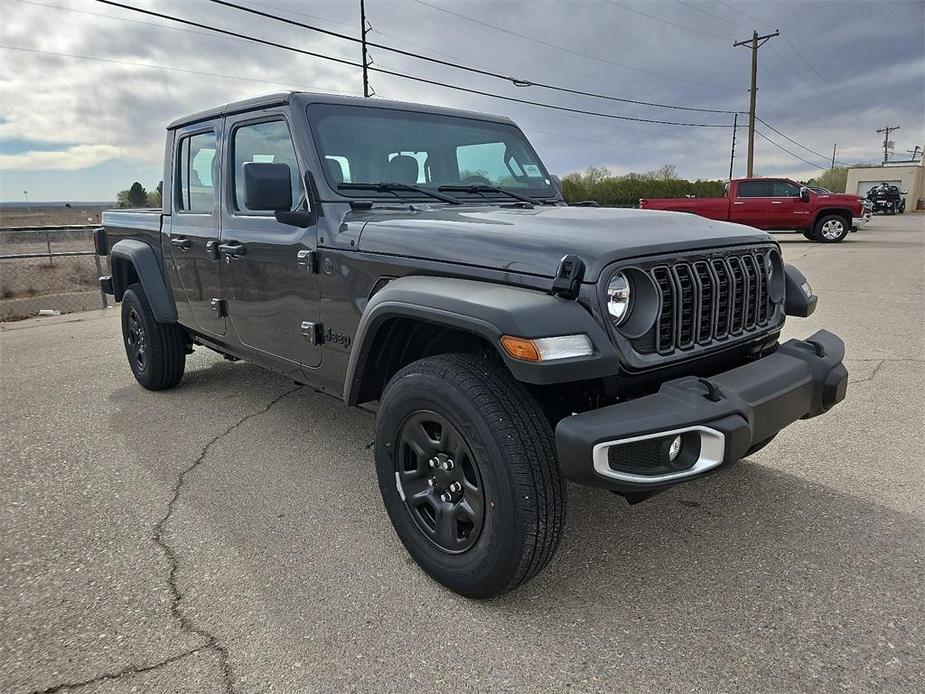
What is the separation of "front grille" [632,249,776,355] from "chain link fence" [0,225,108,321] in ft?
22.7

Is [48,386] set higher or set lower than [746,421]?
lower

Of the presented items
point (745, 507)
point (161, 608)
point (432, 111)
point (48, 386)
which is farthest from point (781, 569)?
point (48, 386)

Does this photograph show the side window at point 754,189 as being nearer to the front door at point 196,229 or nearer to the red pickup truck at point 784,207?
the red pickup truck at point 784,207

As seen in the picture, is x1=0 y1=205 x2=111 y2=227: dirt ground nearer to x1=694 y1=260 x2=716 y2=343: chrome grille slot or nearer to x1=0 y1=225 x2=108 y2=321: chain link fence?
x1=0 y1=225 x2=108 y2=321: chain link fence

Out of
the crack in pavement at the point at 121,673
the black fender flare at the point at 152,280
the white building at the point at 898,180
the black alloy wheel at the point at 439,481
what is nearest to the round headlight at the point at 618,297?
the black alloy wheel at the point at 439,481

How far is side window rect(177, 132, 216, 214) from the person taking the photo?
3.98 m

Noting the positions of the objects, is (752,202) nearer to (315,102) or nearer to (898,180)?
(315,102)

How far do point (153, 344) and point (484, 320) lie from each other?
11.9 ft

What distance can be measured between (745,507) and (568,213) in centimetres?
160

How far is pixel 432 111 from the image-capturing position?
3682 millimetres

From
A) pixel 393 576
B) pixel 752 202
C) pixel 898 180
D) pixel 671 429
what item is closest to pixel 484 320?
pixel 671 429

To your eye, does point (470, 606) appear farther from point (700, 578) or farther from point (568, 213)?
point (568, 213)

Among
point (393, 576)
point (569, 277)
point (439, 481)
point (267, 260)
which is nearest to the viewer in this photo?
point (569, 277)

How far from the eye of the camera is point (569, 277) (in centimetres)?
212
